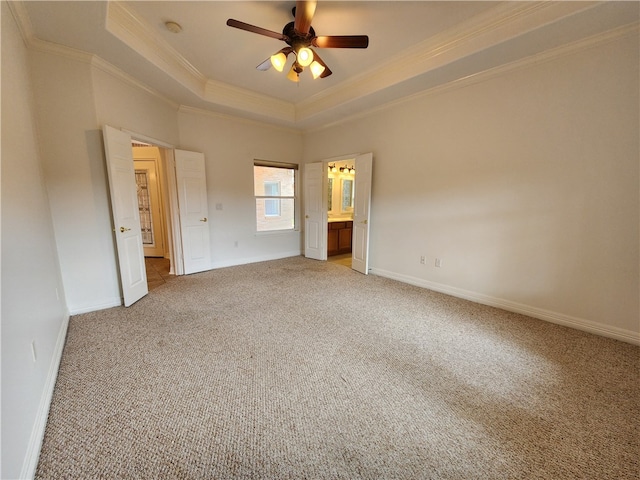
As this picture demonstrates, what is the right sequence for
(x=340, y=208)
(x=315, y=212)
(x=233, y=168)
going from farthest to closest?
1. (x=340, y=208)
2. (x=315, y=212)
3. (x=233, y=168)

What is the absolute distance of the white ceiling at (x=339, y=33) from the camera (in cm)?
213

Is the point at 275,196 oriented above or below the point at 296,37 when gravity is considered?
below

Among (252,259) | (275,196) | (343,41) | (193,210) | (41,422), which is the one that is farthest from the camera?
(275,196)

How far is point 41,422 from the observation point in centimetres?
141

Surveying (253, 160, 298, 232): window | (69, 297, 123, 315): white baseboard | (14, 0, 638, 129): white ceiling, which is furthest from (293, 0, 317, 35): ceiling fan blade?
(69, 297, 123, 315): white baseboard

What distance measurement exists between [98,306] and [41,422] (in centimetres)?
189

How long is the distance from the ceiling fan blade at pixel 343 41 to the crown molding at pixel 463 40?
3.46 ft

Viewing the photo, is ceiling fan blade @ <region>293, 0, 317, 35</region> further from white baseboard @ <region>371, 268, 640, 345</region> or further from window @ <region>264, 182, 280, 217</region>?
window @ <region>264, 182, 280, 217</region>

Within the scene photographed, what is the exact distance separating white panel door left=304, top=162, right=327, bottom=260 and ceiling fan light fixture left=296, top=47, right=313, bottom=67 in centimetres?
270

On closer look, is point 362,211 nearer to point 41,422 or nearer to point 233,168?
point 233,168

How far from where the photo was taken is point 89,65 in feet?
8.71

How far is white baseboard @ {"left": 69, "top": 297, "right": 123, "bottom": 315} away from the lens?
112 inches

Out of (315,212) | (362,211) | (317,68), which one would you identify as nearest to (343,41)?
(317,68)

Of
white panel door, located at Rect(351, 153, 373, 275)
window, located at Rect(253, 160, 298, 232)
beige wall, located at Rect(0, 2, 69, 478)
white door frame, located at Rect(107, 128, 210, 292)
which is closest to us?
beige wall, located at Rect(0, 2, 69, 478)
